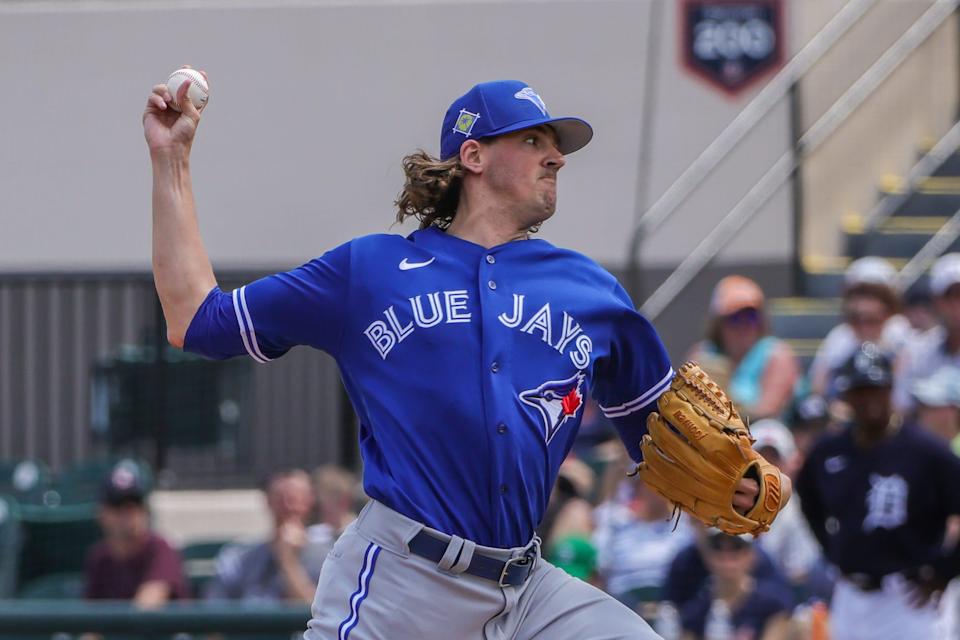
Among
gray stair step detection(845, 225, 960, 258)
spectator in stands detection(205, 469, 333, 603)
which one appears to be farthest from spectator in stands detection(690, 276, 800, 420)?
gray stair step detection(845, 225, 960, 258)

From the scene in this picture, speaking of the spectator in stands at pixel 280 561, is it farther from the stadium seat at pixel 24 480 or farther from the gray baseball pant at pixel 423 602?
the gray baseball pant at pixel 423 602

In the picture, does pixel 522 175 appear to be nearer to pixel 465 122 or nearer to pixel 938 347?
pixel 465 122

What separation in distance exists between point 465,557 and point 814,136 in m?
8.22

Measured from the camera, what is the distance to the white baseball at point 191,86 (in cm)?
360

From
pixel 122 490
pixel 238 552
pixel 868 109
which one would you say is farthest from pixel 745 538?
pixel 868 109

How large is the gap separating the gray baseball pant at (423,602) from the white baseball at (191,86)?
0.94 meters

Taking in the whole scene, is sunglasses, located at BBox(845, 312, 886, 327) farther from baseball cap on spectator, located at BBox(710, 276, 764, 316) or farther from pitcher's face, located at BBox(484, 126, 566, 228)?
pitcher's face, located at BBox(484, 126, 566, 228)

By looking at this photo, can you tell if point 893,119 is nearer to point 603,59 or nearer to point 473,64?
point 603,59

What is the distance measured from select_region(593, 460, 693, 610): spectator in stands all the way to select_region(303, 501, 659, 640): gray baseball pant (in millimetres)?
3503

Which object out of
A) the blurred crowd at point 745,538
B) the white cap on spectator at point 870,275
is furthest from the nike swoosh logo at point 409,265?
the white cap on spectator at point 870,275

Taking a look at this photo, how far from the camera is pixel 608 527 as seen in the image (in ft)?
24.0

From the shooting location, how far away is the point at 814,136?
36.7ft

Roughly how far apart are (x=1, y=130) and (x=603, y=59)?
4.28m

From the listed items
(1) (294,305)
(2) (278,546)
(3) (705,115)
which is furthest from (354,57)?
(1) (294,305)
